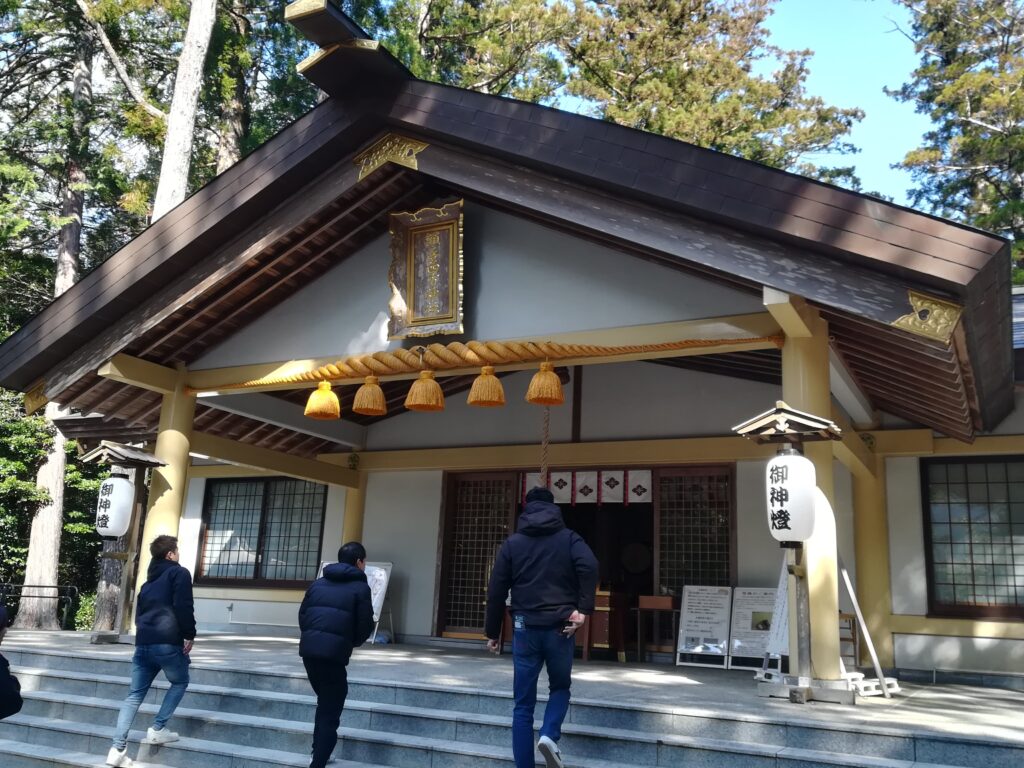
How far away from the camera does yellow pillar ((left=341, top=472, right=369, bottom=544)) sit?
11.1 meters

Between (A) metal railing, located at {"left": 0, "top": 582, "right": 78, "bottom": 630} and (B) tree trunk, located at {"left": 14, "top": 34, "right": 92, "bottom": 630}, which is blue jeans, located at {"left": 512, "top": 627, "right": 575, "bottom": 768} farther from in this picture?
(A) metal railing, located at {"left": 0, "top": 582, "right": 78, "bottom": 630}

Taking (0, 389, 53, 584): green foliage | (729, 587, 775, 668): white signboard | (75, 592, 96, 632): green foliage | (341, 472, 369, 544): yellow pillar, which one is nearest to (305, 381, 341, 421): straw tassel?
(341, 472, 369, 544): yellow pillar

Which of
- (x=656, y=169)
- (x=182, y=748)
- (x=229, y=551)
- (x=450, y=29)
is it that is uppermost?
(x=450, y=29)

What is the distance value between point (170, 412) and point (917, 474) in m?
7.41

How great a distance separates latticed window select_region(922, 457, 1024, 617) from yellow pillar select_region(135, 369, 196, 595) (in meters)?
7.29

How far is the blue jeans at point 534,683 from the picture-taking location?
443cm

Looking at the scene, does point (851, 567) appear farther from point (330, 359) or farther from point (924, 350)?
point (330, 359)

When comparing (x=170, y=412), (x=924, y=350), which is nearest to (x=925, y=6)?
(x=924, y=350)

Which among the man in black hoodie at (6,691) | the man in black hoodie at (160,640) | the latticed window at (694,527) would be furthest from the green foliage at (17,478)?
the man in black hoodie at (6,691)

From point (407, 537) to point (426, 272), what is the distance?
4.66 metres

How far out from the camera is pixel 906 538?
336 inches

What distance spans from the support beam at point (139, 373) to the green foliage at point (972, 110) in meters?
15.6

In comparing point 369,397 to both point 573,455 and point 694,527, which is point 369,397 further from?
point 694,527

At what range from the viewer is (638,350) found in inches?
250
